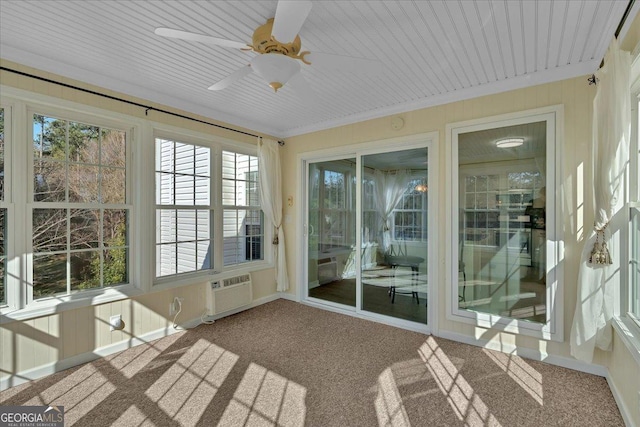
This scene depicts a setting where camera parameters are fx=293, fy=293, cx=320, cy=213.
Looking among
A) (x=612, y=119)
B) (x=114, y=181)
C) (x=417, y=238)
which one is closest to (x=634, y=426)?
(x=612, y=119)

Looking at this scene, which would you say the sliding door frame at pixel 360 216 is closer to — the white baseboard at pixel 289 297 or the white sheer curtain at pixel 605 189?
the white baseboard at pixel 289 297

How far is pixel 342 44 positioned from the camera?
7.37ft

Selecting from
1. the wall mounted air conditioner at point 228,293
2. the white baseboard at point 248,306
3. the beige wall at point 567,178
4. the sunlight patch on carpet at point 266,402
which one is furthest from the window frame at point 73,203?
the beige wall at point 567,178

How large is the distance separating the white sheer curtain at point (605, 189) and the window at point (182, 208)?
383 cm

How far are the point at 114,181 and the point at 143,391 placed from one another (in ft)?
6.59

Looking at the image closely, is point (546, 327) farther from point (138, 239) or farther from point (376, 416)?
point (138, 239)

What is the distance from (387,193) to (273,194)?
67.5 inches

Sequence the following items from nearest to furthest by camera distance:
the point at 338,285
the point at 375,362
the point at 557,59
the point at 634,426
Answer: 1. the point at 634,426
2. the point at 557,59
3. the point at 375,362
4. the point at 338,285

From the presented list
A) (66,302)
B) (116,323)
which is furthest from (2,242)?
(116,323)

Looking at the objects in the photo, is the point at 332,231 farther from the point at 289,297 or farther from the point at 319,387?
the point at 319,387

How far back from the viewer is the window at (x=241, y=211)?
4.05 meters

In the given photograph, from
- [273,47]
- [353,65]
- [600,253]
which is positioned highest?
[353,65]

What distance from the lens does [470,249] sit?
126 inches

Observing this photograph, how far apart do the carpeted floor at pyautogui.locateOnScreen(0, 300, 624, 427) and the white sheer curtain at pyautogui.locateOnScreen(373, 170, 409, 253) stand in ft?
4.28
